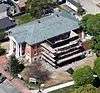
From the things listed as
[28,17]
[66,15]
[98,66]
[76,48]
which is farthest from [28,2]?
[98,66]

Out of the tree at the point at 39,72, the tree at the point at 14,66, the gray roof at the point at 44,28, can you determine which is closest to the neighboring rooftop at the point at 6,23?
the gray roof at the point at 44,28

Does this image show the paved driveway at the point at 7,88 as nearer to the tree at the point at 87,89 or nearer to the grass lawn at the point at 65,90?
the grass lawn at the point at 65,90

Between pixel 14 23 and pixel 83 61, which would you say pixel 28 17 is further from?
pixel 83 61

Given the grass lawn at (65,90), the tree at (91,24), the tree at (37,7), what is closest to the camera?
the grass lawn at (65,90)

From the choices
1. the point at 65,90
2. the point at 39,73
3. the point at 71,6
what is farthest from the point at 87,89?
the point at 71,6

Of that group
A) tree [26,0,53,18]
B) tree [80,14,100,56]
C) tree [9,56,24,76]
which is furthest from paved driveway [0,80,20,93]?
tree [26,0,53,18]

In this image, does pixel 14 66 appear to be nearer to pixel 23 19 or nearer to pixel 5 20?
pixel 5 20
